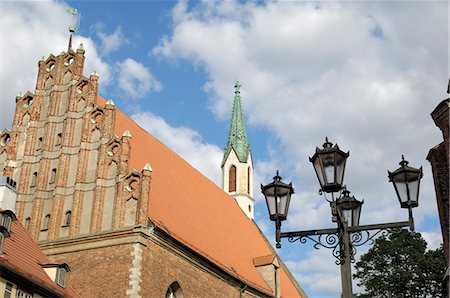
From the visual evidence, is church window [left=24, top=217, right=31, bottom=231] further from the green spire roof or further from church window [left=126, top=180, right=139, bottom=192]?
the green spire roof

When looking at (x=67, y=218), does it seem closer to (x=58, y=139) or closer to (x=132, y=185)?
(x=132, y=185)

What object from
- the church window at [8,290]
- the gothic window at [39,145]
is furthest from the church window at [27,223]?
the church window at [8,290]

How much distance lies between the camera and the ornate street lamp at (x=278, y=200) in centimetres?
857

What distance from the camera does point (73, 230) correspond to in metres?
19.2

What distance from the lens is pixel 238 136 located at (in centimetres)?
4034

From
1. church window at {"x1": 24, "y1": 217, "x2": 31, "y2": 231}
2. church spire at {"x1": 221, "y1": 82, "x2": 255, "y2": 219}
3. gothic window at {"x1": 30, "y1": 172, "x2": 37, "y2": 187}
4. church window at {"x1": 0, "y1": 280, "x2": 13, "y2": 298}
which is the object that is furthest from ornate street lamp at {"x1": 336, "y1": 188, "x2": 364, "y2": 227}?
church spire at {"x1": 221, "y1": 82, "x2": 255, "y2": 219}

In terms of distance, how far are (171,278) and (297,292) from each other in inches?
622

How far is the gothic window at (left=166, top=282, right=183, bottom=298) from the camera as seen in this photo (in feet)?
64.5

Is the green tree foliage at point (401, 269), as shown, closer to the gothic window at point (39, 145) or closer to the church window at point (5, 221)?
the gothic window at point (39, 145)

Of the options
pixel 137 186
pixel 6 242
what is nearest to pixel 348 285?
pixel 6 242

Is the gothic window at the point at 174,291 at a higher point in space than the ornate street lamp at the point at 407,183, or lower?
higher

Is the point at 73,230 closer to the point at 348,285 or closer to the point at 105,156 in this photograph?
the point at 105,156

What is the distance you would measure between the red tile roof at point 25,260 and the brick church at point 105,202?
190 centimetres

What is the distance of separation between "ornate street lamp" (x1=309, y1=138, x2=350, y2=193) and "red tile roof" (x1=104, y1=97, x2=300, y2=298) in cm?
1163
